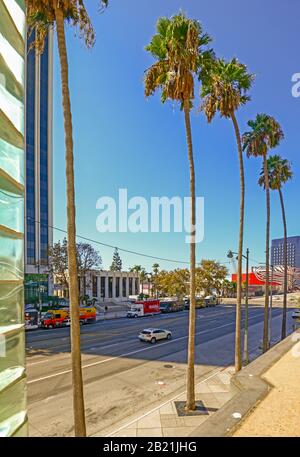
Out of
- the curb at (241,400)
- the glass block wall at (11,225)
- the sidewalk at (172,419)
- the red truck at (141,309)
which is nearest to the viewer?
the glass block wall at (11,225)

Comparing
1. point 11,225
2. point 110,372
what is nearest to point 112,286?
point 110,372

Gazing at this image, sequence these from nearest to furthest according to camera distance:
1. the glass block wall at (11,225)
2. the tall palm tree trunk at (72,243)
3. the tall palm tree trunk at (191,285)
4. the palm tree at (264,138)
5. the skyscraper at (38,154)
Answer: the glass block wall at (11,225), the tall palm tree trunk at (72,243), the tall palm tree trunk at (191,285), the palm tree at (264,138), the skyscraper at (38,154)

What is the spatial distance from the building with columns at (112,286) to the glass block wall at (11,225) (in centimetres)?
7976

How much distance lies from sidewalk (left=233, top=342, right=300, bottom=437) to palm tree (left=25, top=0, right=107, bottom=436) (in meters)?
4.61

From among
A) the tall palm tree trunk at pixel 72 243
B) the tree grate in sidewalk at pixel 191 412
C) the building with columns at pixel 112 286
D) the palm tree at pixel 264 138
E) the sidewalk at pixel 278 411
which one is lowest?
the building with columns at pixel 112 286

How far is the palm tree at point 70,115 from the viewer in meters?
8.93

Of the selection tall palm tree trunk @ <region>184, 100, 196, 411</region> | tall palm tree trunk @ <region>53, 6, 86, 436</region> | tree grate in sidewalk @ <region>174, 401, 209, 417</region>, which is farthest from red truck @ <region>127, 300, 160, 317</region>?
tall palm tree trunk @ <region>53, 6, 86, 436</region>

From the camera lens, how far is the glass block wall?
7.58 feet

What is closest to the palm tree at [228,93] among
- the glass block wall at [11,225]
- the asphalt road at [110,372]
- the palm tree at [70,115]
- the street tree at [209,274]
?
the asphalt road at [110,372]

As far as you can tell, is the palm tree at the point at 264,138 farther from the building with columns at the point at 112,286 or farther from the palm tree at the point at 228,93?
the building with columns at the point at 112,286

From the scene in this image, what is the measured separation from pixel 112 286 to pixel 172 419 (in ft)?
262

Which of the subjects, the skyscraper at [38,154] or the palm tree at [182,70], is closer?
the palm tree at [182,70]
